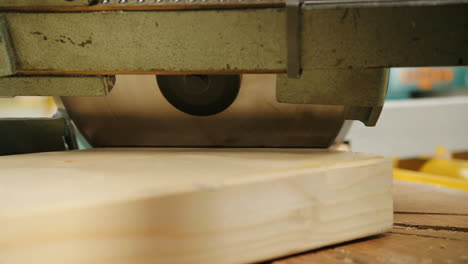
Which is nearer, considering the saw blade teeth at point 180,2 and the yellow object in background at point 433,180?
the saw blade teeth at point 180,2

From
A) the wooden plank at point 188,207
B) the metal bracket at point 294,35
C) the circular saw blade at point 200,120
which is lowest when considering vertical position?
the wooden plank at point 188,207

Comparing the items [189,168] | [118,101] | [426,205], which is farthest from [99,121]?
[426,205]

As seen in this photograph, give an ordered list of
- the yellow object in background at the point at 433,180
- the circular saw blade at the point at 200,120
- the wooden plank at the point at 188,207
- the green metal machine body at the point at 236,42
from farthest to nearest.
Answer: the yellow object in background at the point at 433,180 < the circular saw blade at the point at 200,120 < the green metal machine body at the point at 236,42 < the wooden plank at the point at 188,207

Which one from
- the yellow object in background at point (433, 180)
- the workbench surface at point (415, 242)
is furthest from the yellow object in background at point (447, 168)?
the workbench surface at point (415, 242)

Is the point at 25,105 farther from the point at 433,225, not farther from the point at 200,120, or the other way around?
the point at 433,225

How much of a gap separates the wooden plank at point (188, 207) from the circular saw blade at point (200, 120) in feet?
0.67

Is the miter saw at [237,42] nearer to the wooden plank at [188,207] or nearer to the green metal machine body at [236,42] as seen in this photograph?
the green metal machine body at [236,42]

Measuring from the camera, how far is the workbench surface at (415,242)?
2.44ft

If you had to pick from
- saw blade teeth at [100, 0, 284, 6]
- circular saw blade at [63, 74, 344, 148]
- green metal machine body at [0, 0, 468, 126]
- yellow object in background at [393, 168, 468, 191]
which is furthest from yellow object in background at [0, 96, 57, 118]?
yellow object in background at [393, 168, 468, 191]

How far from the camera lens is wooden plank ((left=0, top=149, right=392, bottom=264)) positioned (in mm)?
611

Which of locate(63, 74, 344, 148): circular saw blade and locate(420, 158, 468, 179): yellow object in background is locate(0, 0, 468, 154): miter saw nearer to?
locate(63, 74, 344, 148): circular saw blade

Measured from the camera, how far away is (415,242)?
2.67 feet

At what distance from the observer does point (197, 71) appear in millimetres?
817

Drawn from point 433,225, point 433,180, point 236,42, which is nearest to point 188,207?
point 236,42
